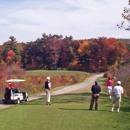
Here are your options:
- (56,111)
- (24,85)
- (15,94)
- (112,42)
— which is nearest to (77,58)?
(112,42)

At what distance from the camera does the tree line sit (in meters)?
98.2

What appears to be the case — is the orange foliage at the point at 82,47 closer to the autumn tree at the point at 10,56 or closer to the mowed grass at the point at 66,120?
the autumn tree at the point at 10,56

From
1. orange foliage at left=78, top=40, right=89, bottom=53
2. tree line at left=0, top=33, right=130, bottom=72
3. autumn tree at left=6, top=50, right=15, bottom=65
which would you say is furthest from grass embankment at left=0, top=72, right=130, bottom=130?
orange foliage at left=78, top=40, right=89, bottom=53

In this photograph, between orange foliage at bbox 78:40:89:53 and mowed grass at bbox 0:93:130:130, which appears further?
orange foliage at bbox 78:40:89:53

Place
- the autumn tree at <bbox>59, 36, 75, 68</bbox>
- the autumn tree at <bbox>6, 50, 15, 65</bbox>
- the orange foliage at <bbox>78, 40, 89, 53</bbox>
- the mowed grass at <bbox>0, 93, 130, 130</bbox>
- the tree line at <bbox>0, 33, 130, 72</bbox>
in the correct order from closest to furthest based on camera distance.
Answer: the mowed grass at <bbox>0, 93, 130, 130</bbox>
the tree line at <bbox>0, 33, 130, 72</bbox>
the autumn tree at <bbox>6, 50, 15, 65</bbox>
the orange foliage at <bbox>78, 40, 89, 53</bbox>
the autumn tree at <bbox>59, 36, 75, 68</bbox>

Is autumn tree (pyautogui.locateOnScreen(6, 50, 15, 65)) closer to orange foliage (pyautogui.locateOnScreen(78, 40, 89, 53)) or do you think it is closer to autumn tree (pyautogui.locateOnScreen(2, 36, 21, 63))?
autumn tree (pyautogui.locateOnScreen(2, 36, 21, 63))

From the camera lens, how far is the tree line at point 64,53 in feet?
322

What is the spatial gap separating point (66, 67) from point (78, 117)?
9244 cm

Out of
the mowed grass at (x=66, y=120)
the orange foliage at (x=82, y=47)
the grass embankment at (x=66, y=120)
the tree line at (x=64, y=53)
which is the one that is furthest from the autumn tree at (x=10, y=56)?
the mowed grass at (x=66, y=120)

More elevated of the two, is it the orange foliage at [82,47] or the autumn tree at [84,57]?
the orange foliage at [82,47]

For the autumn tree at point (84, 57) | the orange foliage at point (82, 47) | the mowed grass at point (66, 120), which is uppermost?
the orange foliage at point (82, 47)

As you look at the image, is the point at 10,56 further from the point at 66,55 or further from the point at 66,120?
the point at 66,120

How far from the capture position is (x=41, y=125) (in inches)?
647

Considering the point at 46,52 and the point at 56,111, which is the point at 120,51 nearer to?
the point at 46,52
